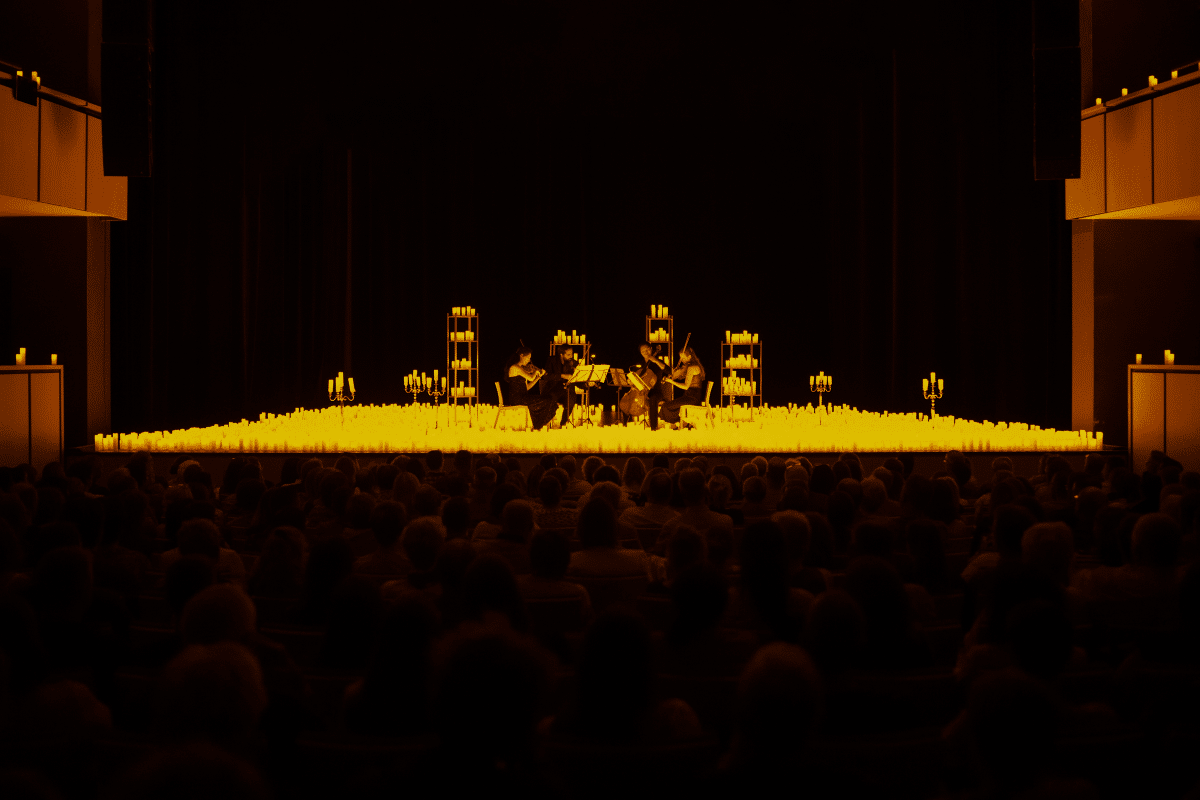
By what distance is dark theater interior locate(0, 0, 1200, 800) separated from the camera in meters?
2.47

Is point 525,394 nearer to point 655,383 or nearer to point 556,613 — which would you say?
point 655,383

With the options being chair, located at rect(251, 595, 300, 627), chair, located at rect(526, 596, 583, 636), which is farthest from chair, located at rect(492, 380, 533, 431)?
chair, located at rect(526, 596, 583, 636)

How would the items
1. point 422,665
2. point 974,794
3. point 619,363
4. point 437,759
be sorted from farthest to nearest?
point 619,363, point 422,665, point 974,794, point 437,759

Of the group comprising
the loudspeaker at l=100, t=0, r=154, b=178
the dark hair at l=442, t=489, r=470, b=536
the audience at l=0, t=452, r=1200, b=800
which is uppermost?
the loudspeaker at l=100, t=0, r=154, b=178

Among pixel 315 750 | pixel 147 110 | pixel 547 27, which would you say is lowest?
pixel 315 750

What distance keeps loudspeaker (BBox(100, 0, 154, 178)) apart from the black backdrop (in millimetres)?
2267

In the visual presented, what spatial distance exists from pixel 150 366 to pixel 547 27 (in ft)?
21.1

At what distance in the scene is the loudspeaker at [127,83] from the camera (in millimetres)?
10133

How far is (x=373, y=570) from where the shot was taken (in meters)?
4.70

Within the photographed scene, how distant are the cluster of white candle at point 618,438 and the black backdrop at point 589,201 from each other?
2113 millimetres

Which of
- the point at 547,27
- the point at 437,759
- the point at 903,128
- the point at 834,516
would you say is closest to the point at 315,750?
the point at 437,759

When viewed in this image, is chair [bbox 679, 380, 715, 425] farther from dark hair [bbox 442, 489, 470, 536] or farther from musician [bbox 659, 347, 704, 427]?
dark hair [bbox 442, 489, 470, 536]

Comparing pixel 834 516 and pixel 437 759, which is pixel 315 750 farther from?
pixel 834 516

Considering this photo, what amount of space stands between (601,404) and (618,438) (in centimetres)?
586
